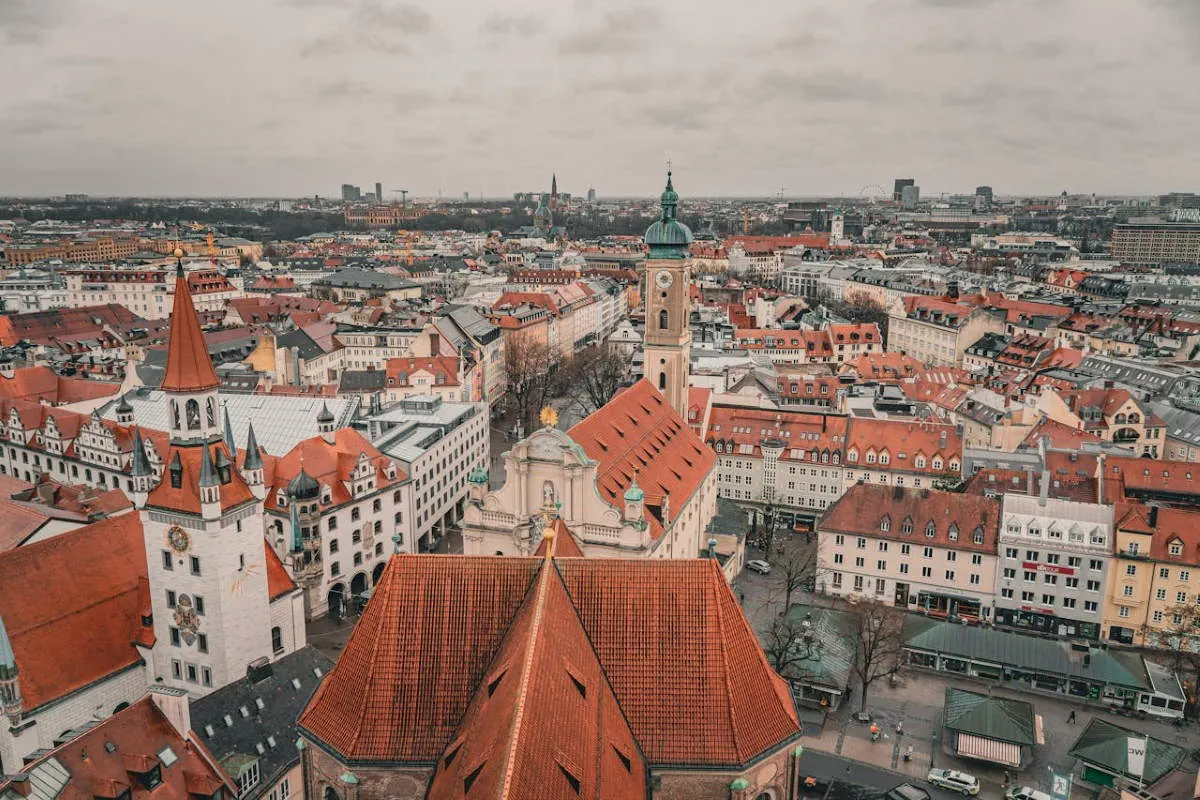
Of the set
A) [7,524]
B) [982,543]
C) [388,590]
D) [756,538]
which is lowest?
[756,538]

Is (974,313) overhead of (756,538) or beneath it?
overhead

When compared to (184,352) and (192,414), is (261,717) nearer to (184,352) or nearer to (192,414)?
(192,414)

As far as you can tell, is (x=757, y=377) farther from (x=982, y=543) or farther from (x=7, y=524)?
(x=7, y=524)

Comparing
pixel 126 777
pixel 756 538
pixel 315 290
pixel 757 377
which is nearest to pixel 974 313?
pixel 757 377

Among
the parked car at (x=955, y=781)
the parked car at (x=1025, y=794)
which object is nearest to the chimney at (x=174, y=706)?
the parked car at (x=955, y=781)

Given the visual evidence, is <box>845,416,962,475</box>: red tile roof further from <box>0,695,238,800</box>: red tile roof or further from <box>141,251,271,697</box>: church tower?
<box>0,695,238,800</box>: red tile roof

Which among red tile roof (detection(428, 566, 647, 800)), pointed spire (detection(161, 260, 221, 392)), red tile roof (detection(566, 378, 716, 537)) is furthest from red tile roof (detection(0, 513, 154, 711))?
red tile roof (detection(566, 378, 716, 537))

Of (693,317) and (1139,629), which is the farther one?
(693,317)
